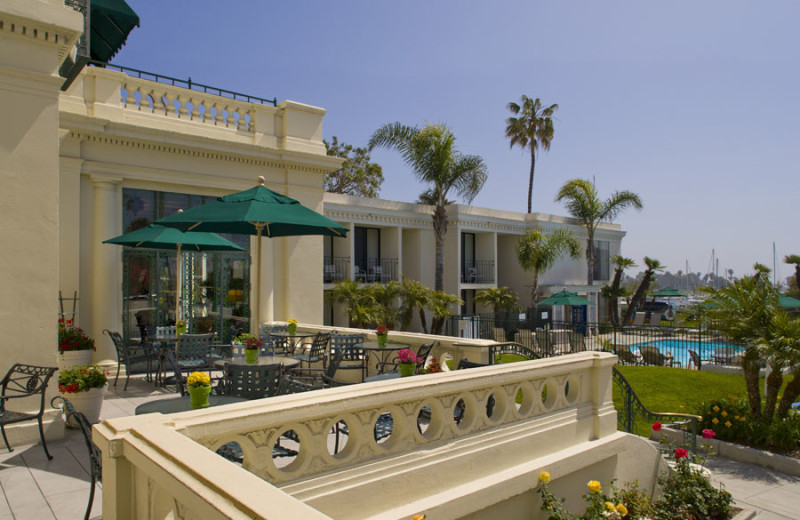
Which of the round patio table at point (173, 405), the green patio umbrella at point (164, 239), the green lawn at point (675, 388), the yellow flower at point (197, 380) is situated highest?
the green patio umbrella at point (164, 239)

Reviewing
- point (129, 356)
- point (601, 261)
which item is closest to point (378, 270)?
point (129, 356)

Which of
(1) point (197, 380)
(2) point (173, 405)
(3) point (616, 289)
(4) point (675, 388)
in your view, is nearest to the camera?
(1) point (197, 380)

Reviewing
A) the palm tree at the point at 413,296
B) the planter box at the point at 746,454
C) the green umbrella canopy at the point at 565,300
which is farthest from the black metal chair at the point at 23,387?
the green umbrella canopy at the point at 565,300

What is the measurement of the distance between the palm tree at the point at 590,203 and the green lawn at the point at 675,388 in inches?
718

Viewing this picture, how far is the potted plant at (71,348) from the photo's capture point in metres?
9.50

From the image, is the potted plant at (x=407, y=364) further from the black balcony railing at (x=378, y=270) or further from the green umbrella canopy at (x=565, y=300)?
the black balcony railing at (x=378, y=270)

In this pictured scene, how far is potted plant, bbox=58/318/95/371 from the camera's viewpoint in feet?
31.2

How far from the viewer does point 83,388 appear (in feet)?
22.3

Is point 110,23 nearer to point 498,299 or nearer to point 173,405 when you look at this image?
point 173,405

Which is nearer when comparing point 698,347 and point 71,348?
point 71,348

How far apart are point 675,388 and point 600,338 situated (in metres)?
5.32

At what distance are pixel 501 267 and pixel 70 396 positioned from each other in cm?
2624

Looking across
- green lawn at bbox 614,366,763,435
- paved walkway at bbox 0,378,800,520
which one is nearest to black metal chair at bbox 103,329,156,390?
paved walkway at bbox 0,378,800,520

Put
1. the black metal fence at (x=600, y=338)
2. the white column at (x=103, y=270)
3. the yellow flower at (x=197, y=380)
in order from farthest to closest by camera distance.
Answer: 1. the black metal fence at (x=600, y=338)
2. the white column at (x=103, y=270)
3. the yellow flower at (x=197, y=380)
